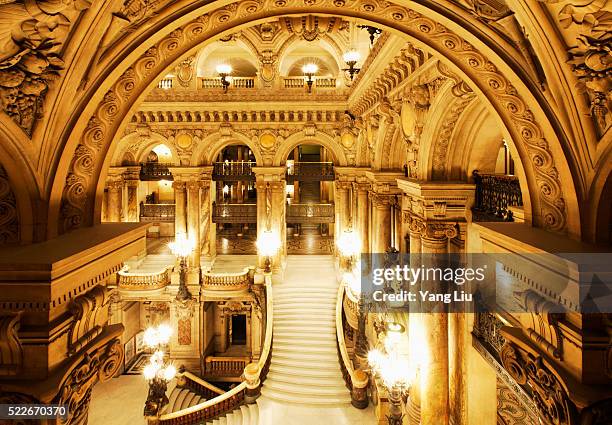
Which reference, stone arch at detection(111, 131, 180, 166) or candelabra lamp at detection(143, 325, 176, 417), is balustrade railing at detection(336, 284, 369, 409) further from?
stone arch at detection(111, 131, 180, 166)

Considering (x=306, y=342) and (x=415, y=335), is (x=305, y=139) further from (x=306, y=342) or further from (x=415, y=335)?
(x=415, y=335)

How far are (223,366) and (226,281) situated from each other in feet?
14.3

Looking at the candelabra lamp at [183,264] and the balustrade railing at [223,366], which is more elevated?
the candelabra lamp at [183,264]

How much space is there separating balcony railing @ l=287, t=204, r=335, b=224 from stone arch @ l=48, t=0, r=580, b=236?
16856 millimetres

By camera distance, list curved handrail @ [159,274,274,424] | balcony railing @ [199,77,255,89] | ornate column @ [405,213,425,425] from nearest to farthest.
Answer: ornate column @ [405,213,425,425] < curved handrail @ [159,274,274,424] < balcony railing @ [199,77,255,89]

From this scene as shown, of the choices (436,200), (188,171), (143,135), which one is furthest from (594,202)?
(143,135)

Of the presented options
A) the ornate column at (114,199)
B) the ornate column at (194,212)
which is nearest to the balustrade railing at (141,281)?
the ornate column at (194,212)

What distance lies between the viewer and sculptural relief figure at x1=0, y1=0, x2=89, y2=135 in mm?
2260

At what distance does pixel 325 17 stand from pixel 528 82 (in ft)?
7.38

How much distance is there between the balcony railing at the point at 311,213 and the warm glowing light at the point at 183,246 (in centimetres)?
602

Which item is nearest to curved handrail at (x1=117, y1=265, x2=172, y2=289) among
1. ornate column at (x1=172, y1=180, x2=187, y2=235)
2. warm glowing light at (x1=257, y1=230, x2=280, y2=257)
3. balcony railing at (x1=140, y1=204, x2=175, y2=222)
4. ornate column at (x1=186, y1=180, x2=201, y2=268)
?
ornate column at (x1=186, y1=180, x2=201, y2=268)

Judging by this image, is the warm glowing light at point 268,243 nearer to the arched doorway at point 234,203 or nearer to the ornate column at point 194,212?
the ornate column at point 194,212

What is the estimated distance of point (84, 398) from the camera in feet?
10.1

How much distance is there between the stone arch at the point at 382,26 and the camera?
3.11m
